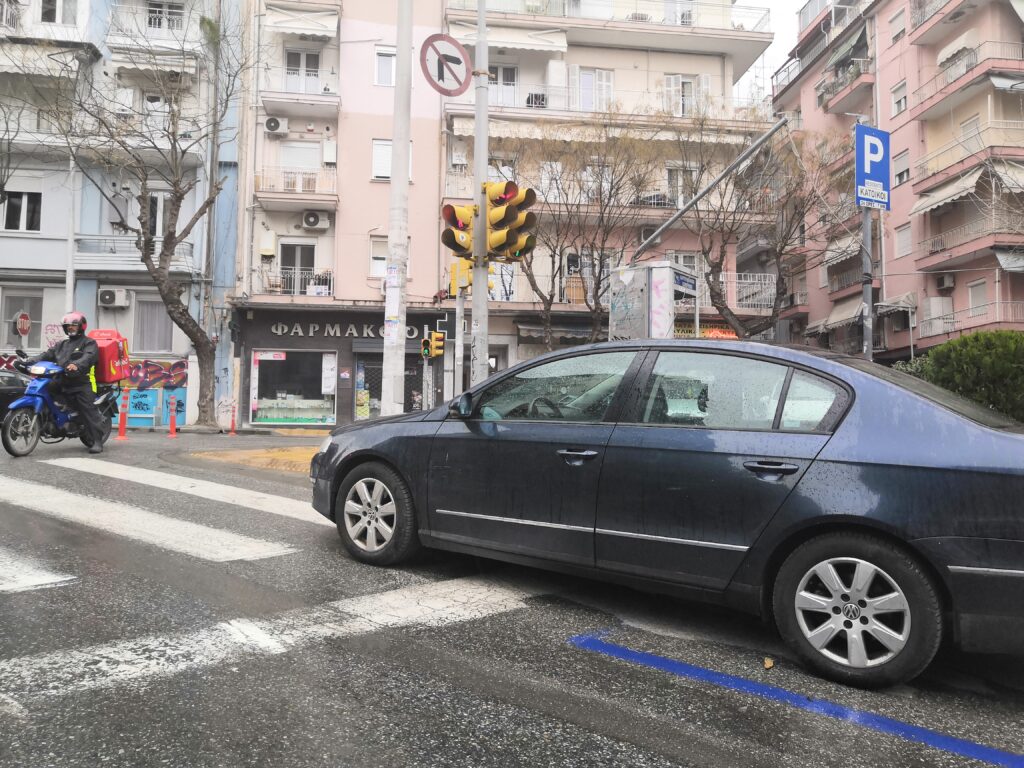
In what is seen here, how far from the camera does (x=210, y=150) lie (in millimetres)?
23969

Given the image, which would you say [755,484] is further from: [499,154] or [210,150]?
[210,150]

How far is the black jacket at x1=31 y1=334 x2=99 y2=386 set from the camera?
346 inches

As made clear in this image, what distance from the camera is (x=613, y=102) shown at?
2577cm

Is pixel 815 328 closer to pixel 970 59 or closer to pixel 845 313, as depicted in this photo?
pixel 845 313

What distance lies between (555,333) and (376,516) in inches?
861

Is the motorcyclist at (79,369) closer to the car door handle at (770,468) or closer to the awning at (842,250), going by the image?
the car door handle at (770,468)

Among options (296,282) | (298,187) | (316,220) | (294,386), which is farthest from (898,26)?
(294,386)

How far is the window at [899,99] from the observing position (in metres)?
28.8

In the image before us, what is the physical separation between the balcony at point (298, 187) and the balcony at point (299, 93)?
1.97 m

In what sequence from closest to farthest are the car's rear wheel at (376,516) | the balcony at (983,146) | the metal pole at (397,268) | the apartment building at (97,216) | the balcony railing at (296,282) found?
1. the car's rear wheel at (376,516)
2. the metal pole at (397,268)
3. the apartment building at (97,216)
4. the balcony at (983,146)
5. the balcony railing at (296,282)

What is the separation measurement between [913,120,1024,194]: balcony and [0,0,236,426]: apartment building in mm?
25101

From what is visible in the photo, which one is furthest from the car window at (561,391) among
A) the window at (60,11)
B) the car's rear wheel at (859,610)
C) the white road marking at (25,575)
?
the window at (60,11)

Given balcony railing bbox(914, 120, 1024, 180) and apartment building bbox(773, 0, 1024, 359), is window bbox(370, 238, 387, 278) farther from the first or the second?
balcony railing bbox(914, 120, 1024, 180)

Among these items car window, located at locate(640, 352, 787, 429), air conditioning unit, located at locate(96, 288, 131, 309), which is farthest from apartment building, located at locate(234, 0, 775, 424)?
car window, located at locate(640, 352, 787, 429)
